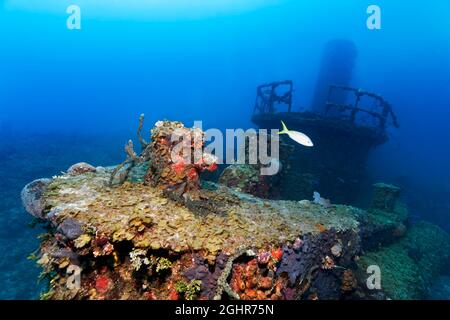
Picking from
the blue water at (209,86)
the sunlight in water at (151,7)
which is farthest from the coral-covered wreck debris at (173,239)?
the sunlight in water at (151,7)

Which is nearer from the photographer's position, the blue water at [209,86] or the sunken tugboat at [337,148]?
the sunken tugboat at [337,148]

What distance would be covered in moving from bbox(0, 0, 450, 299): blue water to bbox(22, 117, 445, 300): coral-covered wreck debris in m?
9.62

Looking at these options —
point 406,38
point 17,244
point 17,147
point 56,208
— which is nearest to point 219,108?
point 406,38

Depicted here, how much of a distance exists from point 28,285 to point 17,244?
3.16 meters

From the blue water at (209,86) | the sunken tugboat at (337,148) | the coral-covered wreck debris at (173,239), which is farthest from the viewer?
the blue water at (209,86)

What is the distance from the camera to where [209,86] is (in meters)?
176

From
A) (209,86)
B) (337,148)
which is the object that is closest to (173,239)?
(337,148)

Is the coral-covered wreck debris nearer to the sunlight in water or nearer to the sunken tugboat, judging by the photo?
the sunken tugboat

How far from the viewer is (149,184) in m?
5.69

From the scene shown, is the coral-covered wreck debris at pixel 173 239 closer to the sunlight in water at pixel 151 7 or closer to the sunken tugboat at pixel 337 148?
the sunken tugboat at pixel 337 148

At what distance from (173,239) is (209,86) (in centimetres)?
17887

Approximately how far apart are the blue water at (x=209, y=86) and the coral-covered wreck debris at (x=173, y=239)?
31.6ft

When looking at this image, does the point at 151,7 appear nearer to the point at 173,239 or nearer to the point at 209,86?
the point at 209,86

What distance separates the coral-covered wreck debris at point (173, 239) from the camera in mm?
3936
